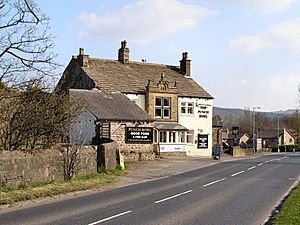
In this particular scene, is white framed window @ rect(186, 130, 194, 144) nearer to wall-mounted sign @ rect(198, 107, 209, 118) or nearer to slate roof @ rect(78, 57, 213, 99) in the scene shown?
wall-mounted sign @ rect(198, 107, 209, 118)

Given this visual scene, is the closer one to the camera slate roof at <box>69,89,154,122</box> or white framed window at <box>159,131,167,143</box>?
slate roof at <box>69,89,154,122</box>

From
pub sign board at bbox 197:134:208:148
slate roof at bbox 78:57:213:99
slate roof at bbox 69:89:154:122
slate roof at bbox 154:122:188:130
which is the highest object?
slate roof at bbox 78:57:213:99

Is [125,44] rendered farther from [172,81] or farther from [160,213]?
[160,213]

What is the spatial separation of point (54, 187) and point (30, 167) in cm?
117

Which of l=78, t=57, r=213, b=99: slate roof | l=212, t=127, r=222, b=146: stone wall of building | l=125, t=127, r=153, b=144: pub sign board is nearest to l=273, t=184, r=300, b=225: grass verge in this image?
l=125, t=127, r=153, b=144: pub sign board

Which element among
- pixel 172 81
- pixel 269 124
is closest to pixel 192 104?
pixel 172 81

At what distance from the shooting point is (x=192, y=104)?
174 ft

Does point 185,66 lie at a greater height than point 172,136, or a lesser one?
greater

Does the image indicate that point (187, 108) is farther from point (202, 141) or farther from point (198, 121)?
point (202, 141)

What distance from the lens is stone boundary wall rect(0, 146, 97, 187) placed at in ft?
57.8

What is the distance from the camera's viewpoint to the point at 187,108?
52688 mm

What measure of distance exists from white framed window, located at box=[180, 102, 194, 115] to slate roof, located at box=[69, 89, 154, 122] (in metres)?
9.77

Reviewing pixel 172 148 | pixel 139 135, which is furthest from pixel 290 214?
pixel 172 148

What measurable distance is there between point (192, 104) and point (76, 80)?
39.5 feet
